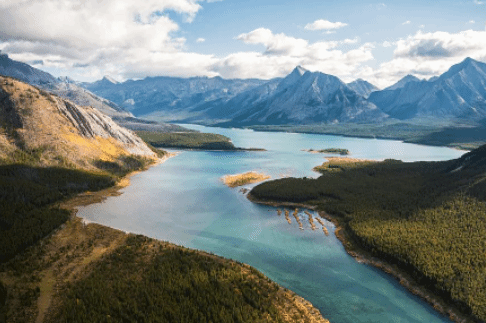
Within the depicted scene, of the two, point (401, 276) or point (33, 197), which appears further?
point (33, 197)

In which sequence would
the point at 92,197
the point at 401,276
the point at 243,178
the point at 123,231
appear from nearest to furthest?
the point at 401,276
the point at 123,231
the point at 92,197
the point at 243,178

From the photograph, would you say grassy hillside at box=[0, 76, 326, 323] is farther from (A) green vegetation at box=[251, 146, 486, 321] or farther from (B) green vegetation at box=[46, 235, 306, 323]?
(A) green vegetation at box=[251, 146, 486, 321]

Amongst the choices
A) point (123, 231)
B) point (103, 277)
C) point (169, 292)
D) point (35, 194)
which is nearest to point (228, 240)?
point (123, 231)

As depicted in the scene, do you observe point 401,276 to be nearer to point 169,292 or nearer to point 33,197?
point 169,292

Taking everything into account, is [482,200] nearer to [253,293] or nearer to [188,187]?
[253,293]

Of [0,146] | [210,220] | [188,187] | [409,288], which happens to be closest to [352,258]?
[409,288]

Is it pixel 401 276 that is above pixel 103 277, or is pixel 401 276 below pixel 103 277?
below

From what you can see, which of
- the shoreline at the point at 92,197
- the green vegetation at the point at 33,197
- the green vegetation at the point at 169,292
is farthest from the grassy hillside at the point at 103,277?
the shoreline at the point at 92,197

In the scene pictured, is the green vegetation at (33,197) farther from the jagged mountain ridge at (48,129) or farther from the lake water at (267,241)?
the jagged mountain ridge at (48,129)
